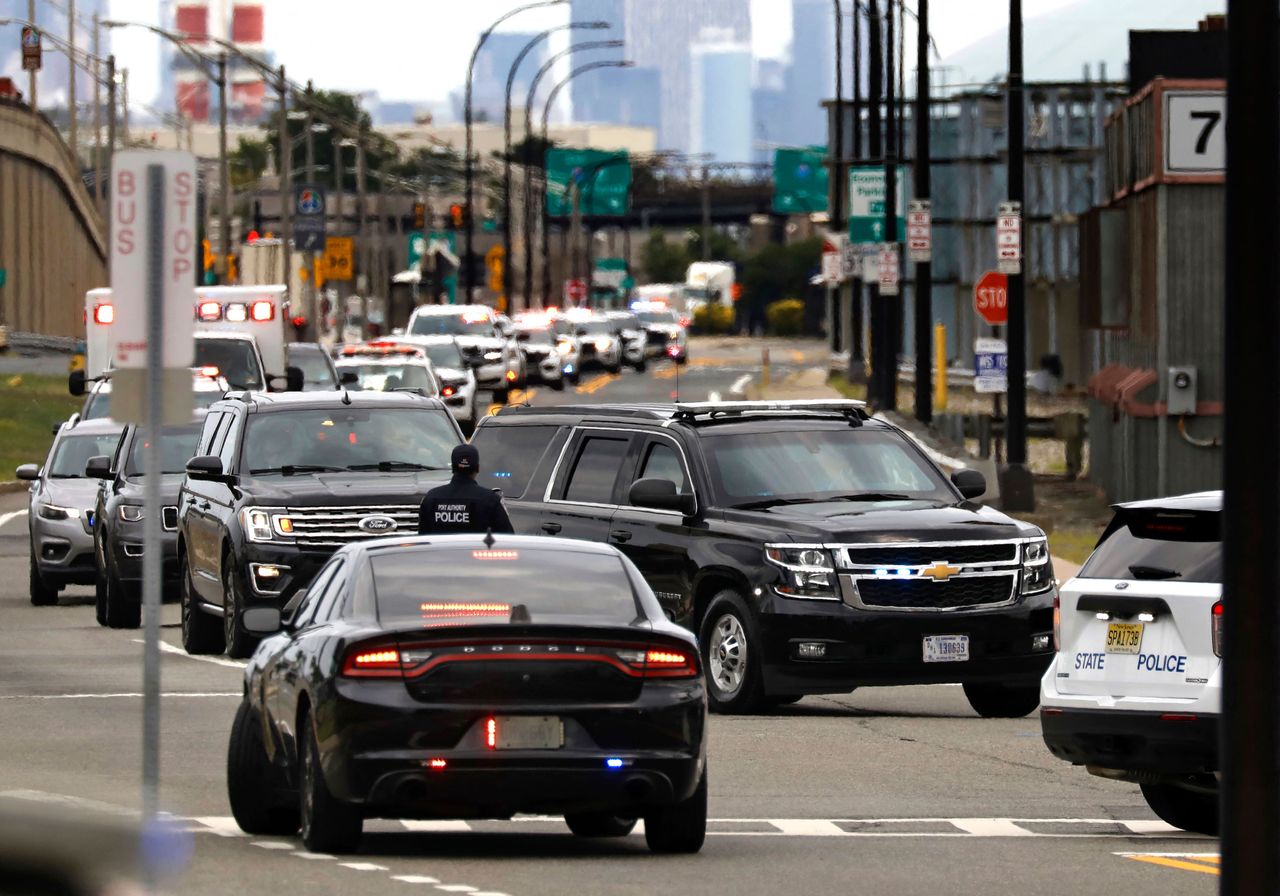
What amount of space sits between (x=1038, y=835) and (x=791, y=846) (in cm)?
124

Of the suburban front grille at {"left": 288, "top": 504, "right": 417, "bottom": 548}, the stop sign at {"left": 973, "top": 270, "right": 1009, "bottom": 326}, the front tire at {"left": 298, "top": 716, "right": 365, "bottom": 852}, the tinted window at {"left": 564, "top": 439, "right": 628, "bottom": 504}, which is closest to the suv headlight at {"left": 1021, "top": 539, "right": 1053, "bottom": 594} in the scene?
the tinted window at {"left": 564, "top": 439, "right": 628, "bottom": 504}

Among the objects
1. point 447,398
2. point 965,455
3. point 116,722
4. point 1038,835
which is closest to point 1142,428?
point 965,455

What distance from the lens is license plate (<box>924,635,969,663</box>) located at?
16375 millimetres

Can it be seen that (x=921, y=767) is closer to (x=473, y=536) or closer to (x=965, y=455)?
(x=473, y=536)

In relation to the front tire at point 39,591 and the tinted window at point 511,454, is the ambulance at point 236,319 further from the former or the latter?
the tinted window at point 511,454

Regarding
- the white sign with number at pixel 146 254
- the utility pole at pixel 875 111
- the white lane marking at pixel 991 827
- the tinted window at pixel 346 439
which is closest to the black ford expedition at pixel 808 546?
the tinted window at pixel 346 439

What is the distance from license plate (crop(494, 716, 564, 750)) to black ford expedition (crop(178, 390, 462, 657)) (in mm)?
9004

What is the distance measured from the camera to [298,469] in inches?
824

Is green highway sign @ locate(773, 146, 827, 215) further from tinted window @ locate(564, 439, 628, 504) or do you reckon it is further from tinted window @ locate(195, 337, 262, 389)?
tinted window @ locate(564, 439, 628, 504)

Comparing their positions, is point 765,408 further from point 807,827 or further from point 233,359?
point 233,359

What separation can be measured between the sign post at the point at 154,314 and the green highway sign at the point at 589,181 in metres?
134

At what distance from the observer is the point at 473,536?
11836mm

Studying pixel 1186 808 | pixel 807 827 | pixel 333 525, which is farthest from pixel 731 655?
pixel 1186 808

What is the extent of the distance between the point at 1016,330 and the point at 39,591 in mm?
13516
